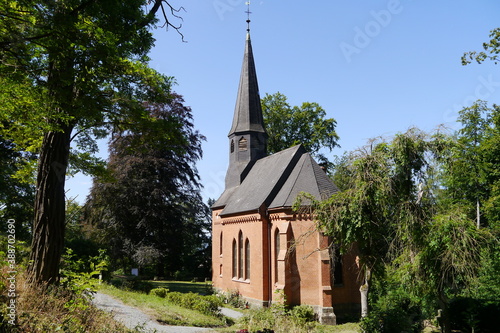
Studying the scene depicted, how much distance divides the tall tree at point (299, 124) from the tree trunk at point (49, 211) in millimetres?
28566

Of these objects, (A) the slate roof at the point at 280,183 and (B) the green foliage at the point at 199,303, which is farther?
(A) the slate roof at the point at 280,183

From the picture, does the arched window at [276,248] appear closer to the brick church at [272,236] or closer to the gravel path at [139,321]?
the brick church at [272,236]

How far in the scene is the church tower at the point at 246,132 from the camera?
2742 centimetres

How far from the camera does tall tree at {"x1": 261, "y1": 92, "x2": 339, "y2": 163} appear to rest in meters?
36.6

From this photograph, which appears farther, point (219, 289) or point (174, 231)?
point (174, 231)

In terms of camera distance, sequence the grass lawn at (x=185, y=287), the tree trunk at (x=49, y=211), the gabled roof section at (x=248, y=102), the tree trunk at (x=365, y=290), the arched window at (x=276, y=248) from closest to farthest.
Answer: the tree trunk at (x=49, y=211) → the tree trunk at (x=365, y=290) → the arched window at (x=276, y=248) → the gabled roof section at (x=248, y=102) → the grass lawn at (x=185, y=287)

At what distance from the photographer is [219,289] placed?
26.2 metres

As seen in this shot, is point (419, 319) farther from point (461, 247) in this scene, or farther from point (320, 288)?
point (461, 247)

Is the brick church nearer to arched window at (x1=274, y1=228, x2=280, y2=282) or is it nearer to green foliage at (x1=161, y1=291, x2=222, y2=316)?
arched window at (x1=274, y1=228, x2=280, y2=282)

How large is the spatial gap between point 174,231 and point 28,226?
439 inches

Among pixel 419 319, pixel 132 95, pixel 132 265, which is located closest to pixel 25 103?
pixel 132 95

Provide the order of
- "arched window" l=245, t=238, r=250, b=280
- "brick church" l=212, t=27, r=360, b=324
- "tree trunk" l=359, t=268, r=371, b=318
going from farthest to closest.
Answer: "arched window" l=245, t=238, r=250, b=280 → "brick church" l=212, t=27, r=360, b=324 → "tree trunk" l=359, t=268, r=371, b=318

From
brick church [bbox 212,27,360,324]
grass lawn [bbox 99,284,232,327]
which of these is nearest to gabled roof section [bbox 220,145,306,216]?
brick church [bbox 212,27,360,324]

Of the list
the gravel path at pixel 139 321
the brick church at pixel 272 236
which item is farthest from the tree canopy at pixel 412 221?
the gravel path at pixel 139 321
